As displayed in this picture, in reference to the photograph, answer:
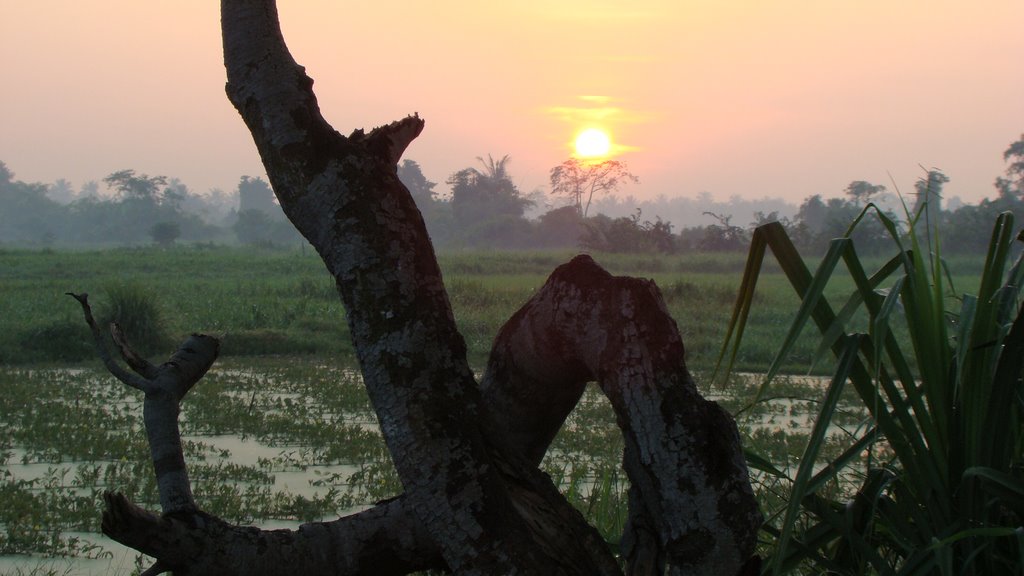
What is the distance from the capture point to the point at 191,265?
82.9 feet

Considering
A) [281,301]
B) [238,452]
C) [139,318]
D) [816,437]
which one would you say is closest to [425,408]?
[816,437]

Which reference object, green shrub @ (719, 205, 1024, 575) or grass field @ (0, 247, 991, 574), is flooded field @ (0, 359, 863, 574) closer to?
grass field @ (0, 247, 991, 574)

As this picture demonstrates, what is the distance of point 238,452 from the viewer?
19.5 ft

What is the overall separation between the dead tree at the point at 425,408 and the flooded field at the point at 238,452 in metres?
0.96

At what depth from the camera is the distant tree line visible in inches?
1078

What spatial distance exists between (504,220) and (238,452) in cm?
3762

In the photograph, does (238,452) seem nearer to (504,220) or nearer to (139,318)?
(139,318)

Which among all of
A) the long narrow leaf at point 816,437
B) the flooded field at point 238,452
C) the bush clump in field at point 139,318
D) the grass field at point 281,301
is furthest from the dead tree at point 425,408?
the bush clump in field at point 139,318

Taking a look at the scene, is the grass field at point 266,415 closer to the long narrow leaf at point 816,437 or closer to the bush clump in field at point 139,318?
the bush clump in field at point 139,318

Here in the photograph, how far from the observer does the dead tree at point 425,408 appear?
183cm

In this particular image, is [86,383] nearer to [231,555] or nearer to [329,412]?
[329,412]

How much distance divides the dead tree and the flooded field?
96cm

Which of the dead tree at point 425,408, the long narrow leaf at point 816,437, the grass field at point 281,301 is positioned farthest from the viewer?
the grass field at point 281,301

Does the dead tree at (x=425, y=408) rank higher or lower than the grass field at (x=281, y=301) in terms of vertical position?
higher
